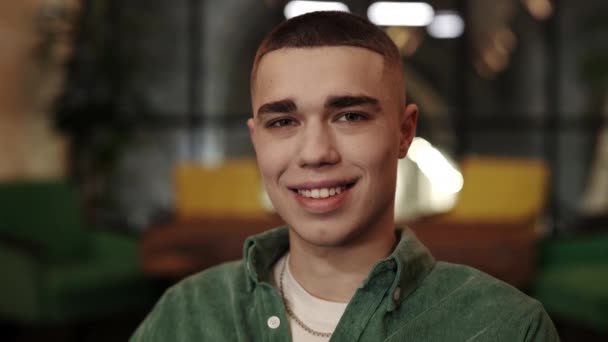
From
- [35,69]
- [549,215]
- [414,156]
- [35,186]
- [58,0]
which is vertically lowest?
[549,215]

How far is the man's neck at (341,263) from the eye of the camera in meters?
1.32

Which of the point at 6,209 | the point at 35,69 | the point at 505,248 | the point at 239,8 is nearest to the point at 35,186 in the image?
the point at 6,209

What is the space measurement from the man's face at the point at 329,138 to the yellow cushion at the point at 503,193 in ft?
13.8

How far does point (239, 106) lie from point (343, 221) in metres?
6.36

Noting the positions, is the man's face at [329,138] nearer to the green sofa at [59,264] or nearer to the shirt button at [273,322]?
the shirt button at [273,322]

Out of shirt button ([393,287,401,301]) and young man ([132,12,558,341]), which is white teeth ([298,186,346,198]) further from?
shirt button ([393,287,401,301])

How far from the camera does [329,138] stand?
1.26 meters

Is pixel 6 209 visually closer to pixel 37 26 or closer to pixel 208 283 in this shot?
pixel 37 26

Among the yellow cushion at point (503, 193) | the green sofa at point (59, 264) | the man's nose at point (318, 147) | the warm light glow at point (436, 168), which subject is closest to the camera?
the man's nose at point (318, 147)

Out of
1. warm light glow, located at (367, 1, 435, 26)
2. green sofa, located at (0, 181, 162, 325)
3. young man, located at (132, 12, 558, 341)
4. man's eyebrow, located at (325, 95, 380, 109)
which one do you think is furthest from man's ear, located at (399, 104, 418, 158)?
warm light glow, located at (367, 1, 435, 26)

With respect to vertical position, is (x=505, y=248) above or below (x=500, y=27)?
below

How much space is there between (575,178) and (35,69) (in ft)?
14.0

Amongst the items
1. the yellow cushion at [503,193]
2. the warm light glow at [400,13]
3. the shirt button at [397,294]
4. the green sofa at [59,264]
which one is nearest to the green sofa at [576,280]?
the yellow cushion at [503,193]

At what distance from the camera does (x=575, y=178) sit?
7402 mm
